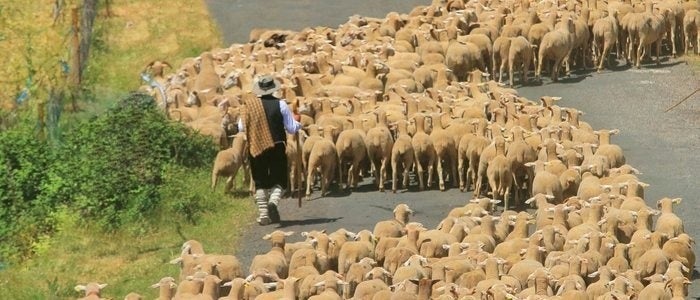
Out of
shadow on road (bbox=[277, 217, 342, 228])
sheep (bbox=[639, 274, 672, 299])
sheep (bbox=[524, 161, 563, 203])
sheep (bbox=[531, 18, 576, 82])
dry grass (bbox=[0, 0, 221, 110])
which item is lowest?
sheep (bbox=[639, 274, 672, 299])

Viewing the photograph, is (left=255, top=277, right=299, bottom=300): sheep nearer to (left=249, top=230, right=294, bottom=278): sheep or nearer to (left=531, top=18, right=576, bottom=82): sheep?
(left=249, top=230, right=294, bottom=278): sheep

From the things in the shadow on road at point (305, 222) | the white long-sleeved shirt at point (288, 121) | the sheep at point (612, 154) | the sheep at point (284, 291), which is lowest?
the sheep at point (284, 291)

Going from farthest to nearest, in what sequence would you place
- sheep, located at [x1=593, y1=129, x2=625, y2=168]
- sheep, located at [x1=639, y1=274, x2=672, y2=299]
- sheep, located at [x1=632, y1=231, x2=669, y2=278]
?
sheep, located at [x1=593, y1=129, x2=625, y2=168]
sheep, located at [x1=632, y1=231, x2=669, y2=278]
sheep, located at [x1=639, y1=274, x2=672, y2=299]

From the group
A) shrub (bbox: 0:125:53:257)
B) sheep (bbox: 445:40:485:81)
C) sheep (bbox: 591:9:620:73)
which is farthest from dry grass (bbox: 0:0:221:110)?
sheep (bbox: 591:9:620:73)

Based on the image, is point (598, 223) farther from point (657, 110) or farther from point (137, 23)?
point (137, 23)

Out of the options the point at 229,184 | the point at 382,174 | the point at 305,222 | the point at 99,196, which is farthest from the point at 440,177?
the point at 99,196

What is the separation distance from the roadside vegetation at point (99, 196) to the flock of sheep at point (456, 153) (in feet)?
2.51

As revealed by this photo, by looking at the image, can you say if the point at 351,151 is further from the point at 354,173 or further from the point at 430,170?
the point at 430,170

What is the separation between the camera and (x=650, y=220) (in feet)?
62.1

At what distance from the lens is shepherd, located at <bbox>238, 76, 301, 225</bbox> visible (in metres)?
21.1

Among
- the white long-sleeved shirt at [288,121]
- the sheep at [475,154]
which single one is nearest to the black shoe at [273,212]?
the white long-sleeved shirt at [288,121]

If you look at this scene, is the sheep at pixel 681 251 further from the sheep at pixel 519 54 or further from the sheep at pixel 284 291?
the sheep at pixel 519 54

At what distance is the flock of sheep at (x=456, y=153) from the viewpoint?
17.0 m

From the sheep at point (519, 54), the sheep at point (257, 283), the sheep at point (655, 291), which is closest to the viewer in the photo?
the sheep at point (655, 291)
